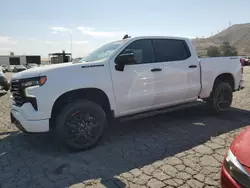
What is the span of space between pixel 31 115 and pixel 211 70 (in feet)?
13.4

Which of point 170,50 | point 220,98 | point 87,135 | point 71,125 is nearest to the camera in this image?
point 71,125

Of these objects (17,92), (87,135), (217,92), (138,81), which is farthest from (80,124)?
(217,92)

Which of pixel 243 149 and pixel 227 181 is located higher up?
pixel 243 149

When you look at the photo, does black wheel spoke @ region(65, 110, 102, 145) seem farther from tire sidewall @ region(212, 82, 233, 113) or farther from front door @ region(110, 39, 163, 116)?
tire sidewall @ region(212, 82, 233, 113)

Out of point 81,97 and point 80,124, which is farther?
point 81,97

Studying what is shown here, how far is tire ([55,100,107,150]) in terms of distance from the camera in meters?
3.62

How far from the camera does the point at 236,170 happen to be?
6.21 feet

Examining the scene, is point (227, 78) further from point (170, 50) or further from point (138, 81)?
point (138, 81)

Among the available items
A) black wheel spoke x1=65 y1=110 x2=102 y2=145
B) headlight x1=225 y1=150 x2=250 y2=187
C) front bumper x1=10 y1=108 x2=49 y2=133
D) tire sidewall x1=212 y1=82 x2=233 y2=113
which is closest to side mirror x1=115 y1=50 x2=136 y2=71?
black wheel spoke x1=65 y1=110 x2=102 y2=145

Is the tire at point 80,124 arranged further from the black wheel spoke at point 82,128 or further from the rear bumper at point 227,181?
the rear bumper at point 227,181

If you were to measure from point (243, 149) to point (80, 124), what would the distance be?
2.54 m

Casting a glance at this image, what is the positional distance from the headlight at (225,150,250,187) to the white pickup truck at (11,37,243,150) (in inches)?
91.8

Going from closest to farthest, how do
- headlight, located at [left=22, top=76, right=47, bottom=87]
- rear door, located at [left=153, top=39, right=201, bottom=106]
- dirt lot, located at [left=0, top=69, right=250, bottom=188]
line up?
dirt lot, located at [left=0, top=69, right=250, bottom=188] < headlight, located at [left=22, top=76, right=47, bottom=87] < rear door, located at [left=153, top=39, right=201, bottom=106]

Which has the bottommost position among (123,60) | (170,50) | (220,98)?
(220,98)
